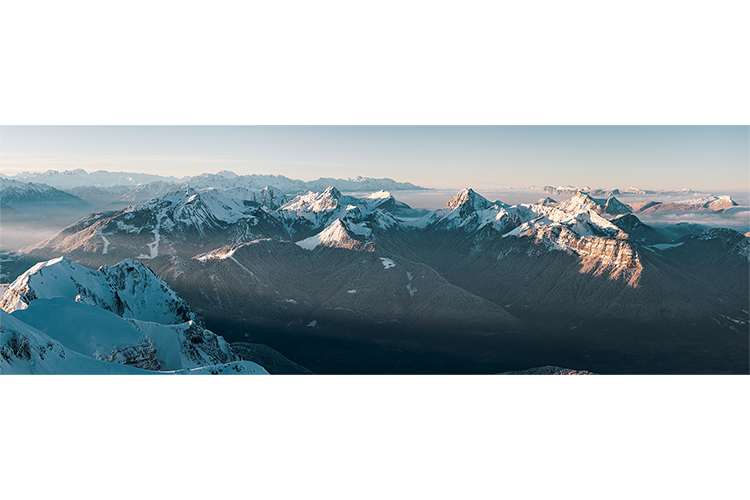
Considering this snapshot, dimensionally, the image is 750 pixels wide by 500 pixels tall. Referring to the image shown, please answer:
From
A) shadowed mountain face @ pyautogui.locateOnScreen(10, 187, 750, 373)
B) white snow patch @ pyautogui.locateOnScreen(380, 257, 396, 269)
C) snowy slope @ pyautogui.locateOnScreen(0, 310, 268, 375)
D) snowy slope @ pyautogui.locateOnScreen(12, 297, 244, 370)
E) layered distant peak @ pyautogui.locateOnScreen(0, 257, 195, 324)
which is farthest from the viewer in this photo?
white snow patch @ pyautogui.locateOnScreen(380, 257, 396, 269)

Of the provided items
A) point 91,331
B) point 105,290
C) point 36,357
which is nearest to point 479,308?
point 105,290

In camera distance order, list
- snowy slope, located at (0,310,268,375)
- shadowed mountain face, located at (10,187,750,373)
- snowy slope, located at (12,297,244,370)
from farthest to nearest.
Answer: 1. shadowed mountain face, located at (10,187,750,373)
2. snowy slope, located at (12,297,244,370)
3. snowy slope, located at (0,310,268,375)

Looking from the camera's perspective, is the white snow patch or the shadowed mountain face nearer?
the shadowed mountain face

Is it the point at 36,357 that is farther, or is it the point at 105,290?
the point at 105,290

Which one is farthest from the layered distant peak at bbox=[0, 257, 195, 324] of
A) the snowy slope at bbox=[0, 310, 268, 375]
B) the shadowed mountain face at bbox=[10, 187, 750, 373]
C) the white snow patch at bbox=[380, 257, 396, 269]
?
the white snow patch at bbox=[380, 257, 396, 269]

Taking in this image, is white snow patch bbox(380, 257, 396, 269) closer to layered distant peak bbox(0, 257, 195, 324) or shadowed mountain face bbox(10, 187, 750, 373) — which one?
shadowed mountain face bbox(10, 187, 750, 373)

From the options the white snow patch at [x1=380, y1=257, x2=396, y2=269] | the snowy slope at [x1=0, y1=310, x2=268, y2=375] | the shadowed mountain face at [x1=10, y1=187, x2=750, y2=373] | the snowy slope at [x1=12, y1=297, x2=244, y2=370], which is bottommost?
the shadowed mountain face at [x1=10, y1=187, x2=750, y2=373]

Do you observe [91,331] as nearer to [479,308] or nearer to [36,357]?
[36,357]

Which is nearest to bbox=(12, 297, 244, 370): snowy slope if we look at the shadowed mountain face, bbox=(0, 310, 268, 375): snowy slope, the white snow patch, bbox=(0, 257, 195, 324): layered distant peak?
bbox=(0, 310, 268, 375): snowy slope

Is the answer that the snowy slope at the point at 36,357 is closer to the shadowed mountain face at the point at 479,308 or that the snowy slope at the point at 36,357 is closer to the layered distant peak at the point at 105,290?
the layered distant peak at the point at 105,290

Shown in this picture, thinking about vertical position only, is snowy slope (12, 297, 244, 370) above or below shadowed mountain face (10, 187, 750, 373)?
above
